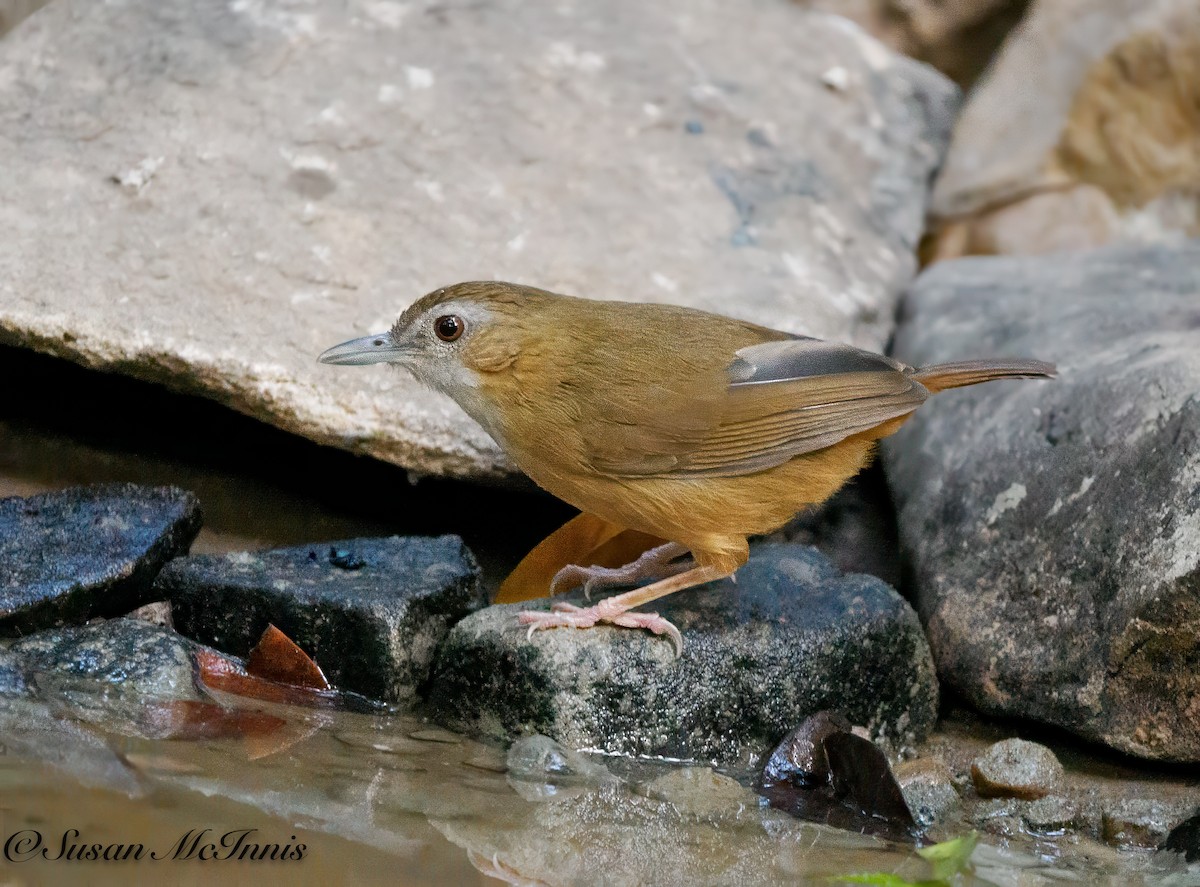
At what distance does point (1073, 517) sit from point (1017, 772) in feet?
2.82

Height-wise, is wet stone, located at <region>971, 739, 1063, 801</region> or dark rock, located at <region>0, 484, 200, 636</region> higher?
dark rock, located at <region>0, 484, 200, 636</region>

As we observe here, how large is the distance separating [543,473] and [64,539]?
1.47 m

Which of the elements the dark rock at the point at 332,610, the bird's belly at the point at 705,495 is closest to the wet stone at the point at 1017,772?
the bird's belly at the point at 705,495

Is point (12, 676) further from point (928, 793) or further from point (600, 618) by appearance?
point (928, 793)

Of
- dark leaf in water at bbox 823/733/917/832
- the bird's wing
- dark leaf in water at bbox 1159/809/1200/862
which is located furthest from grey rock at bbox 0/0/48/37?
dark leaf in water at bbox 1159/809/1200/862

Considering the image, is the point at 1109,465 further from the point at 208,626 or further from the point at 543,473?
the point at 208,626

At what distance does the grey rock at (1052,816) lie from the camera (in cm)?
334

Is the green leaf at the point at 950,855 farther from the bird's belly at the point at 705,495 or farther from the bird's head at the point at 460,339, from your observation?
the bird's head at the point at 460,339

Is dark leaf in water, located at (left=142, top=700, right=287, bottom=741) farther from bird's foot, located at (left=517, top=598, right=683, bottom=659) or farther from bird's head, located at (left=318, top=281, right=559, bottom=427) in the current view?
bird's head, located at (left=318, top=281, right=559, bottom=427)

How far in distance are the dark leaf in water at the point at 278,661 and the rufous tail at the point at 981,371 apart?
2010 millimetres

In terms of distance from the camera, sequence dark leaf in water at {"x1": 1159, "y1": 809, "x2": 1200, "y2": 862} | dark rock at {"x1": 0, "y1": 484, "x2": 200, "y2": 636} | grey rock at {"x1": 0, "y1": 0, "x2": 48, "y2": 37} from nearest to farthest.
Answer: dark leaf in water at {"x1": 1159, "y1": 809, "x2": 1200, "y2": 862} → dark rock at {"x1": 0, "y1": 484, "x2": 200, "y2": 636} → grey rock at {"x1": 0, "y1": 0, "x2": 48, "y2": 37}

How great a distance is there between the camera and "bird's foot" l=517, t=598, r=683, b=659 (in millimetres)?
3639

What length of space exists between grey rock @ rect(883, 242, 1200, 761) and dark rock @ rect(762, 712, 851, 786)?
709mm

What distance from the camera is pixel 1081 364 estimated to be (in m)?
4.48
